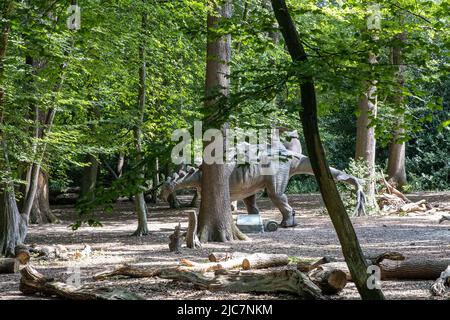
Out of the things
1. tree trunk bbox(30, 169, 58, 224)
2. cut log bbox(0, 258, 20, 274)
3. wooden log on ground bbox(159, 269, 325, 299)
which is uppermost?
tree trunk bbox(30, 169, 58, 224)

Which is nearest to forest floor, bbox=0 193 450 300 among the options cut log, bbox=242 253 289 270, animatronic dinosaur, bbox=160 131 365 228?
animatronic dinosaur, bbox=160 131 365 228

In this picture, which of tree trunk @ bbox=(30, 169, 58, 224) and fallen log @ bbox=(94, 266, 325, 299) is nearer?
fallen log @ bbox=(94, 266, 325, 299)

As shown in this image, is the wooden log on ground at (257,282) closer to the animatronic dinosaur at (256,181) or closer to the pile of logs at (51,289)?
the pile of logs at (51,289)

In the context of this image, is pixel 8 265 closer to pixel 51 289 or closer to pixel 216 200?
pixel 51 289

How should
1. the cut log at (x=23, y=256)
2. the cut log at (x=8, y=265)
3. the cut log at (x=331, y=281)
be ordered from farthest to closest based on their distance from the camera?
the cut log at (x=23, y=256) → the cut log at (x=8, y=265) → the cut log at (x=331, y=281)

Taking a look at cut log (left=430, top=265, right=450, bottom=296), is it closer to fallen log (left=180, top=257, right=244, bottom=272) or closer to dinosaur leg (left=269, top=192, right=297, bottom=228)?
fallen log (left=180, top=257, right=244, bottom=272)

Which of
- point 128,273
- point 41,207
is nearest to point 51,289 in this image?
point 128,273

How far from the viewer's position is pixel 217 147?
22.9 ft

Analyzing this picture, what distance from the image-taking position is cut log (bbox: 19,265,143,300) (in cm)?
619

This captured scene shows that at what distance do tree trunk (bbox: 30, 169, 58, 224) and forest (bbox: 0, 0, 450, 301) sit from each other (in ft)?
0.24

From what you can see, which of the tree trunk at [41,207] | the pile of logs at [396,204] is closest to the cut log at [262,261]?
the pile of logs at [396,204]

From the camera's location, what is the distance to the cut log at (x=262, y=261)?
27.7ft

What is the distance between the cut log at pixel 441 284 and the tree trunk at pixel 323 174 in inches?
54.3
